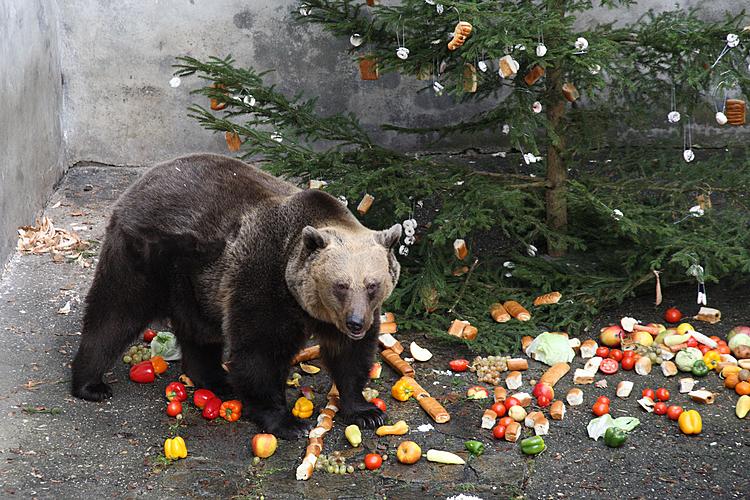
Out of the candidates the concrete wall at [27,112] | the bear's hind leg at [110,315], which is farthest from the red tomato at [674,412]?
the concrete wall at [27,112]

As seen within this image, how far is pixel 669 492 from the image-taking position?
191 inches

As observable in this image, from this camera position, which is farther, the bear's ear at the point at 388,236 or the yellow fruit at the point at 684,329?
the yellow fruit at the point at 684,329

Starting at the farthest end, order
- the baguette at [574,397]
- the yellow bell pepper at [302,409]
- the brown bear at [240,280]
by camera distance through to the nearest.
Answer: the baguette at [574,397] < the yellow bell pepper at [302,409] < the brown bear at [240,280]

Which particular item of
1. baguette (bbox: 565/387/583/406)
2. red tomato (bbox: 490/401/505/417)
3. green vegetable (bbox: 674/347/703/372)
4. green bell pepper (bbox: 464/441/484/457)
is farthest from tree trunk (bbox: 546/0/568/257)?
green bell pepper (bbox: 464/441/484/457)

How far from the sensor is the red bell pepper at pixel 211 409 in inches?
221

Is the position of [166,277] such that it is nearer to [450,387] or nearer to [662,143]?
[450,387]

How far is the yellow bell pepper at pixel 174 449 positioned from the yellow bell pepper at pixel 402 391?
1326mm

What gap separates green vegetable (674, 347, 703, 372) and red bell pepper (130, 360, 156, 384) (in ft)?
10.6

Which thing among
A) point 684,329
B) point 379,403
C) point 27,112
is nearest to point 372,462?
point 379,403

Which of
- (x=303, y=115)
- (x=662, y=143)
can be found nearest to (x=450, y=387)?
(x=303, y=115)

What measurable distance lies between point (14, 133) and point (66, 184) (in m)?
1.48

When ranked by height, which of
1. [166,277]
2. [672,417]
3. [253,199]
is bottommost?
[672,417]

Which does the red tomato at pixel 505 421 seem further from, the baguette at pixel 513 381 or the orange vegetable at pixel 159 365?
the orange vegetable at pixel 159 365

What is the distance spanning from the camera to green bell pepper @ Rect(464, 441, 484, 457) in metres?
5.20
